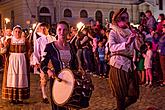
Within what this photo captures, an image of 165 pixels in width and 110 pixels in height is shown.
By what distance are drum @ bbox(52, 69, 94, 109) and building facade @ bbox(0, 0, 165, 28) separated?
132 feet

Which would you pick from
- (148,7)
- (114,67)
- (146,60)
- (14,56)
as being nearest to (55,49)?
(114,67)

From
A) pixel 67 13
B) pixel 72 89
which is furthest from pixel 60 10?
pixel 72 89

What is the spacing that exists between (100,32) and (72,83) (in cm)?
1175

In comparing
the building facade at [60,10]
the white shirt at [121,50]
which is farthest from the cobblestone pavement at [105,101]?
the building facade at [60,10]

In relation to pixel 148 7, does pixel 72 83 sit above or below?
below

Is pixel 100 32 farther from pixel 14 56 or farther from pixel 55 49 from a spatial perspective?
pixel 55 49

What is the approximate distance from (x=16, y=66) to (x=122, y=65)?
12.8 ft

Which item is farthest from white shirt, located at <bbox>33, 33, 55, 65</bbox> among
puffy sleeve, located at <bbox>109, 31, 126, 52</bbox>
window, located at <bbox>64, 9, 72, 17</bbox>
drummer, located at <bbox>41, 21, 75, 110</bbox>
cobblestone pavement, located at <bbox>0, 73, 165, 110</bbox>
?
window, located at <bbox>64, 9, 72, 17</bbox>

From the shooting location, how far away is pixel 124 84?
6586 millimetres

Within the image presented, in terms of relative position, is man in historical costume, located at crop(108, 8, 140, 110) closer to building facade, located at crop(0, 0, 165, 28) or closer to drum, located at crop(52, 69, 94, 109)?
drum, located at crop(52, 69, 94, 109)

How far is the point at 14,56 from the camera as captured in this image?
9.80 m

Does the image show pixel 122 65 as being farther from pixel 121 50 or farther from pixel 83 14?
pixel 83 14

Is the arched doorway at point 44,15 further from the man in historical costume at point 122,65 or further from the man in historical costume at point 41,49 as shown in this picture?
the man in historical costume at point 122,65

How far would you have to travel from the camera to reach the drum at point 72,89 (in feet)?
18.3
